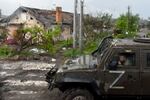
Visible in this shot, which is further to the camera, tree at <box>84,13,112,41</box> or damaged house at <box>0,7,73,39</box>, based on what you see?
damaged house at <box>0,7,73,39</box>

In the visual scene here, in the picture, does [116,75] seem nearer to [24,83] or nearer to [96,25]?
[24,83]

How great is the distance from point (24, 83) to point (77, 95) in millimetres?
4741

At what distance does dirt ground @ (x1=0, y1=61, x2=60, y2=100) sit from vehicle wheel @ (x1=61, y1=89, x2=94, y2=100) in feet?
5.65

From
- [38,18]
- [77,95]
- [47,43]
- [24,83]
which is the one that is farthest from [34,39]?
[38,18]

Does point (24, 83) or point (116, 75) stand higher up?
point (116, 75)

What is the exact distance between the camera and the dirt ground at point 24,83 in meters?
12.0

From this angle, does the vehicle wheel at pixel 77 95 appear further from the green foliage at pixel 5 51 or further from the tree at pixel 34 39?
the green foliage at pixel 5 51

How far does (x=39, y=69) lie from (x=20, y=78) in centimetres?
267

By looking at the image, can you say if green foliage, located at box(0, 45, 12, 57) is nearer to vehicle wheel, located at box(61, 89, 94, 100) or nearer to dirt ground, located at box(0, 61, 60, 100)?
dirt ground, located at box(0, 61, 60, 100)

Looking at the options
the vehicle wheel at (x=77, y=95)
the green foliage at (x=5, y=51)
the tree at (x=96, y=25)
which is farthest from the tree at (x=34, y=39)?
the vehicle wheel at (x=77, y=95)

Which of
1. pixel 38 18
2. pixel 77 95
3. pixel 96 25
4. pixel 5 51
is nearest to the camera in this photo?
pixel 77 95

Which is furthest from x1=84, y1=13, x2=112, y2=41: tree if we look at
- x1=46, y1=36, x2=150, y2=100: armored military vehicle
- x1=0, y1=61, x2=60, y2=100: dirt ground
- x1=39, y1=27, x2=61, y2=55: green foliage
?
x1=46, y1=36, x2=150, y2=100: armored military vehicle

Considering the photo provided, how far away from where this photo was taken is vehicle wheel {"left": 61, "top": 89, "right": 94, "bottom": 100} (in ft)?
32.4

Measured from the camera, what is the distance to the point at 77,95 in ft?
32.6
